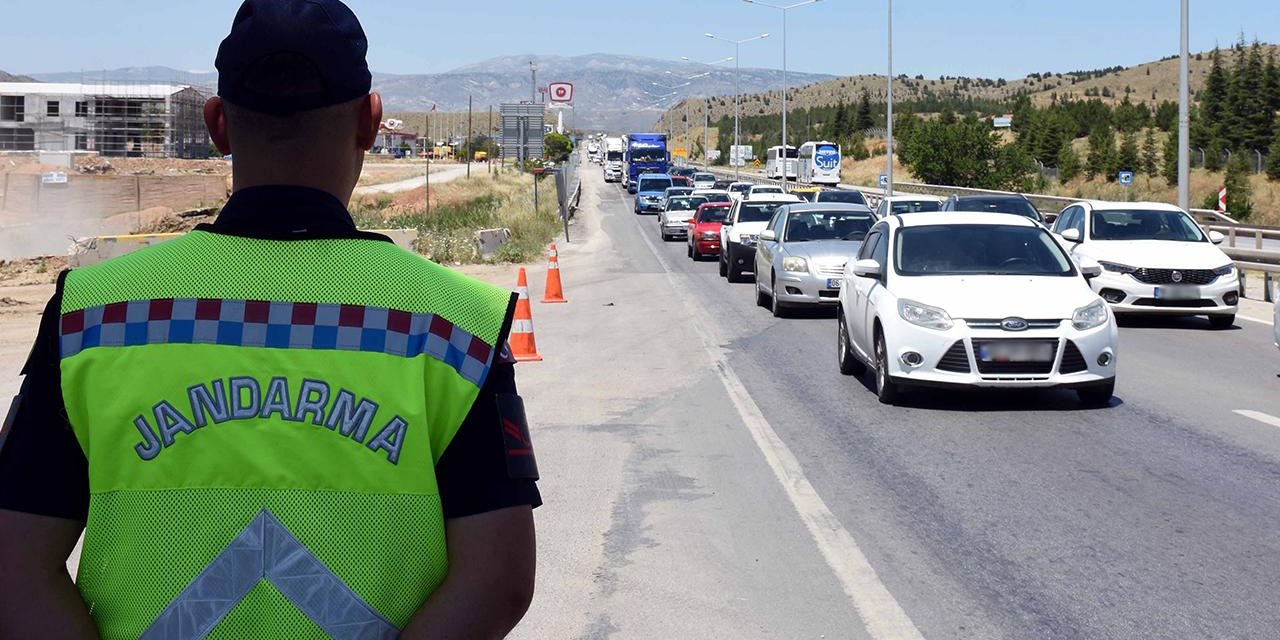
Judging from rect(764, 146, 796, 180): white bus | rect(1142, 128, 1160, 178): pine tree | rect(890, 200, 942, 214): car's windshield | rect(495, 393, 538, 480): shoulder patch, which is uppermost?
rect(764, 146, 796, 180): white bus

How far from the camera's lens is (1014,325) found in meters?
11.8

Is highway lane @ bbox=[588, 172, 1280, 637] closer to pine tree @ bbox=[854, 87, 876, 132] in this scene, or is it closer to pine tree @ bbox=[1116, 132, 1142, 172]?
pine tree @ bbox=[1116, 132, 1142, 172]

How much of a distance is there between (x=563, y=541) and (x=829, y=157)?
7407 cm

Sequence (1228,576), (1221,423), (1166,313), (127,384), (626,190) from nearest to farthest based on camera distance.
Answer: (127,384), (1228,576), (1221,423), (1166,313), (626,190)

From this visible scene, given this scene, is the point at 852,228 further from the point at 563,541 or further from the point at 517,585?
the point at 517,585

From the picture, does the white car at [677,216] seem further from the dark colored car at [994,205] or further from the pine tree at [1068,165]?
the pine tree at [1068,165]

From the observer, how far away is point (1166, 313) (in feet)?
62.7

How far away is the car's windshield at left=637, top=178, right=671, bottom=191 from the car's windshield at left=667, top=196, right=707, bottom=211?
64.8 ft

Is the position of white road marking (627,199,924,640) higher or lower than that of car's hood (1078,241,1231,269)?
lower

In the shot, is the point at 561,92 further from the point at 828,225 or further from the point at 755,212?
the point at 828,225

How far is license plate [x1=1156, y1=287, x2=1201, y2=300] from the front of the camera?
61.4 ft

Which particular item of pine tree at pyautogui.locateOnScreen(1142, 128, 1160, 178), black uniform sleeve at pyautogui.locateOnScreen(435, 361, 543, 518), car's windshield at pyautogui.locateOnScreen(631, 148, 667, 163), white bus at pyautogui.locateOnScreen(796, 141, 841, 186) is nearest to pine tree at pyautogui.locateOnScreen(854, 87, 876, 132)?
car's windshield at pyautogui.locateOnScreen(631, 148, 667, 163)

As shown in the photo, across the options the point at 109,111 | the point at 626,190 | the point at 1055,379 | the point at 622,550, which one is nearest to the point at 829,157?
the point at 626,190

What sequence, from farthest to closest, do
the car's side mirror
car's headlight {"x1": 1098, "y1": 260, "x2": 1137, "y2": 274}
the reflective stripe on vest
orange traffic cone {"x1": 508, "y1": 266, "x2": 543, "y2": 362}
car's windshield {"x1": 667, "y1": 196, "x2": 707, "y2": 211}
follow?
car's windshield {"x1": 667, "y1": 196, "x2": 707, "y2": 211} < car's headlight {"x1": 1098, "y1": 260, "x2": 1137, "y2": 274} < orange traffic cone {"x1": 508, "y1": 266, "x2": 543, "y2": 362} < the car's side mirror < the reflective stripe on vest
